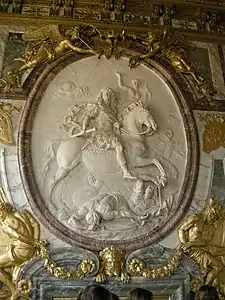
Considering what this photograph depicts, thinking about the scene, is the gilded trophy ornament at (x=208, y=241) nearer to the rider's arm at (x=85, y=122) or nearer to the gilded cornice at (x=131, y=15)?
the rider's arm at (x=85, y=122)

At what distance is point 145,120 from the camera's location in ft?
22.7

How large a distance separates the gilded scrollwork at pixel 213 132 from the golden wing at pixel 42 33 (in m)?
2.65

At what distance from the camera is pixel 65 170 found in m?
6.48

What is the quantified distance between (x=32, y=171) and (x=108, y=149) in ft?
3.76

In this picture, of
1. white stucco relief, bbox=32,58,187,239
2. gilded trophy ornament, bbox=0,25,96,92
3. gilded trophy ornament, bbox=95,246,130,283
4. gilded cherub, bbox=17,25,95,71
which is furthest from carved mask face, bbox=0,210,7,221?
gilded cherub, bbox=17,25,95,71

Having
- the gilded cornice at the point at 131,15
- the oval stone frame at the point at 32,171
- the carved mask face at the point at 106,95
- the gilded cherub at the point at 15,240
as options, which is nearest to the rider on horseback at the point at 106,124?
the carved mask face at the point at 106,95

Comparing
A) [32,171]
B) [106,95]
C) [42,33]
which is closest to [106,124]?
[106,95]

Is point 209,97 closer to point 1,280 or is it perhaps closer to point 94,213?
point 94,213

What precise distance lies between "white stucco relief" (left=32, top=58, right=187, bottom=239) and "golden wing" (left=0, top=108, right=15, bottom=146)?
1.11 ft

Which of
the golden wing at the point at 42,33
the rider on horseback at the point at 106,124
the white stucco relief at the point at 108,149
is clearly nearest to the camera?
the white stucco relief at the point at 108,149

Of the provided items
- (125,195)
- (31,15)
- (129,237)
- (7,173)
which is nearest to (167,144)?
(125,195)

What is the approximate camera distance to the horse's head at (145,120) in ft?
22.7

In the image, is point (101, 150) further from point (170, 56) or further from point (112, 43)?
point (170, 56)

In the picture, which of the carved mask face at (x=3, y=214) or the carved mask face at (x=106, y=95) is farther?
the carved mask face at (x=106, y=95)
